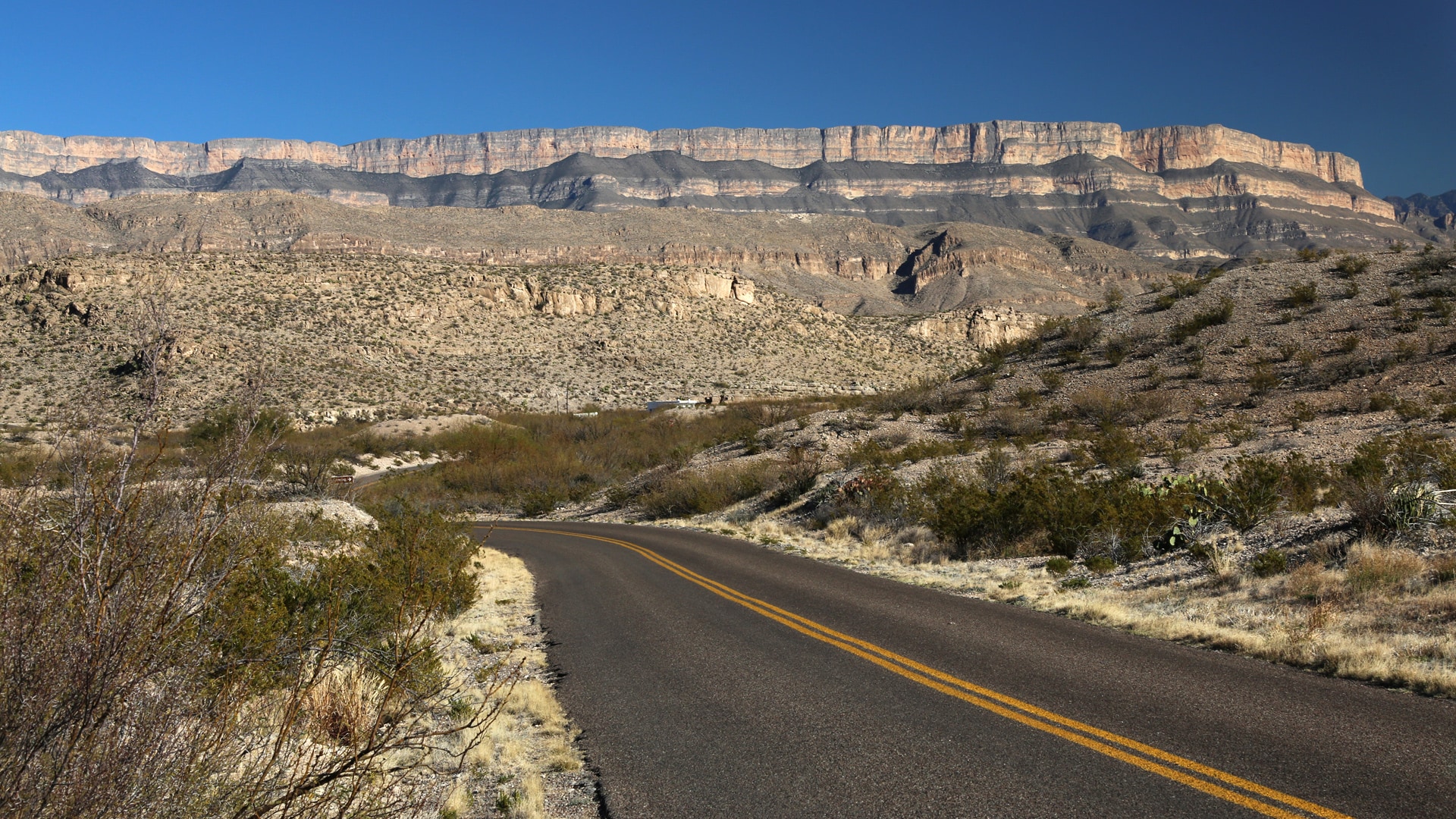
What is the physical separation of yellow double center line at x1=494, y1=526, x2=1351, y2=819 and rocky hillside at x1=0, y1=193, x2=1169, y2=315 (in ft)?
288

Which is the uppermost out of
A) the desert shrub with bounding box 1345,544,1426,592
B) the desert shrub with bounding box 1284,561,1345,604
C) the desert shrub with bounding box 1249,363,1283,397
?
the desert shrub with bounding box 1249,363,1283,397

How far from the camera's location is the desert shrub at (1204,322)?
99.3 ft

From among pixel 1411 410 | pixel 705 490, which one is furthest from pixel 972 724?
pixel 705 490

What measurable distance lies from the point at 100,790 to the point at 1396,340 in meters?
31.8

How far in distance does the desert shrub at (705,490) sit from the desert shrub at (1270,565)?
60.3 ft

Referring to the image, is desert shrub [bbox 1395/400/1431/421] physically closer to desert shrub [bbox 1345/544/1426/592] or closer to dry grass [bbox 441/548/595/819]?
desert shrub [bbox 1345/544/1426/592]

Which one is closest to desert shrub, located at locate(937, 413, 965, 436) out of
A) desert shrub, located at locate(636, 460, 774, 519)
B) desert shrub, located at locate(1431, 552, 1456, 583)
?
desert shrub, located at locate(636, 460, 774, 519)

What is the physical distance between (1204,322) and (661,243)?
360 feet

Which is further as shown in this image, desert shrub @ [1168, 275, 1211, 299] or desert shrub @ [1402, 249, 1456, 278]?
desert shrub @ [1168, 275, 1211, 299]

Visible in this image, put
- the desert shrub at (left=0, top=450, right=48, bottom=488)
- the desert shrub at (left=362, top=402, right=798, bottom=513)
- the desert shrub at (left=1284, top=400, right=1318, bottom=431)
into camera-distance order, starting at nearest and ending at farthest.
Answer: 1. the desert shrub at (left=0, top=450, right=48, bottom=488)
2. the desert shrub at (left=1284, top=400, right=1318, bottom=431)
3. the desert shrub at (left=362, top=402, right=798, bottom=513)

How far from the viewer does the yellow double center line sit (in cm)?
420

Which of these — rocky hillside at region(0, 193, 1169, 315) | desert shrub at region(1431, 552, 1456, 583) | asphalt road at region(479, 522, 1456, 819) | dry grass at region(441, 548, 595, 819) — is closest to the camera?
asphalt road at region(479, 522, 1456, 819)

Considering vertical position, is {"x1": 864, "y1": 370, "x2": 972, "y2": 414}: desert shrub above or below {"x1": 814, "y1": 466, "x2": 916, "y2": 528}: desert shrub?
above

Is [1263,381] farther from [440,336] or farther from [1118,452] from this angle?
[440,336]
